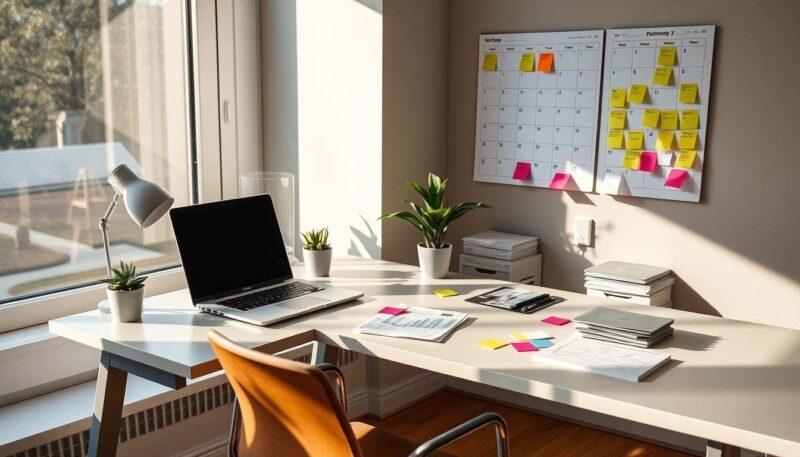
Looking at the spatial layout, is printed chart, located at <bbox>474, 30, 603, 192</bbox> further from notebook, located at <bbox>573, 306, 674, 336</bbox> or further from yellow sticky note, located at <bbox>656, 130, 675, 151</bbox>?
notebook, located at <bbox>573, 306, 674, 336</bbox>

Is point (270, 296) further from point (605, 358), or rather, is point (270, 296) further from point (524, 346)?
point (605, 358)

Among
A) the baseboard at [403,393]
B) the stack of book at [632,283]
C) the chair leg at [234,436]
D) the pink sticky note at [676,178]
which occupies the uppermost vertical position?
the pink sticky note at [676,178]

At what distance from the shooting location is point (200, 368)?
2078 mm

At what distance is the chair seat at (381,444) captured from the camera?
2178 mm

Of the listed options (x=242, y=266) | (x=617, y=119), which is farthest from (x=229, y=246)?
(x=617, y=119)

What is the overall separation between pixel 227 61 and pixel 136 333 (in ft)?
5.03

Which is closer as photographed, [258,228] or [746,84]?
[258,228]

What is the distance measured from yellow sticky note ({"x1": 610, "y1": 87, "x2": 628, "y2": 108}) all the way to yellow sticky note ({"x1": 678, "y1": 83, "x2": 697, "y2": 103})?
0.22m

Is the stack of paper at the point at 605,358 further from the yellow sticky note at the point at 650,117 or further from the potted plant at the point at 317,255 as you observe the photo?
the yellow sticky note at the point at 650,117

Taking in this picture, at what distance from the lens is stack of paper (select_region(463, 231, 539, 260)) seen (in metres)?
3.42

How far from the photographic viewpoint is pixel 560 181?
3.48 meters

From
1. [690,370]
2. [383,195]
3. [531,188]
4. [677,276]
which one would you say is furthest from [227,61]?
[690,370]

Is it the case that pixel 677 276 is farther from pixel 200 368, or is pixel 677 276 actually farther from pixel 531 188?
pixel 200 368

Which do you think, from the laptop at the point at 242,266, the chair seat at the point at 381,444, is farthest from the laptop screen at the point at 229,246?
the chair seat at the point at 381,444
